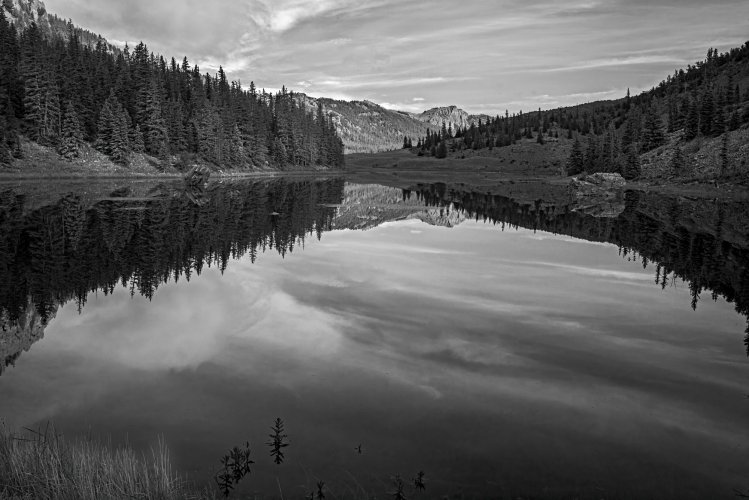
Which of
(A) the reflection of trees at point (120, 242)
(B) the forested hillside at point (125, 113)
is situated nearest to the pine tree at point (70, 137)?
(B) the forested hillside at point (125, 113)

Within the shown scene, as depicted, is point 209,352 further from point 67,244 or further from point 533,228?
point 533,228

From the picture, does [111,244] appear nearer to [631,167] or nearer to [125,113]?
[125,113]

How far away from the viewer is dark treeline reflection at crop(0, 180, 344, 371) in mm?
16766

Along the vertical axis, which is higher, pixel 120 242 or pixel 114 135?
pixel 114 135

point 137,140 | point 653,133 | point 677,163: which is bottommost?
point 677,163

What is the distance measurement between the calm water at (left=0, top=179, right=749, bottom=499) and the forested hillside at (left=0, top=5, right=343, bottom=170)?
68.3 m

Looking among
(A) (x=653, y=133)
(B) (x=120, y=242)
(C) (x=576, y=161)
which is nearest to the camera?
(B) (x=120, y=242)

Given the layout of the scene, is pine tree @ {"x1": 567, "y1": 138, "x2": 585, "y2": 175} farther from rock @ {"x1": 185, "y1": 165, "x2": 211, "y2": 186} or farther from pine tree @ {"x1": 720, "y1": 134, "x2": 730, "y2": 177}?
rock @ {"x1": 185, "y1": 165, "x2": 211, "y2": 186}

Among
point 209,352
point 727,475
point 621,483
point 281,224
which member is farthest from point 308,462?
point 281,224

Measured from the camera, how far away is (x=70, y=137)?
84125 mm

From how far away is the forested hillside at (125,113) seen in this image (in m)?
84.8

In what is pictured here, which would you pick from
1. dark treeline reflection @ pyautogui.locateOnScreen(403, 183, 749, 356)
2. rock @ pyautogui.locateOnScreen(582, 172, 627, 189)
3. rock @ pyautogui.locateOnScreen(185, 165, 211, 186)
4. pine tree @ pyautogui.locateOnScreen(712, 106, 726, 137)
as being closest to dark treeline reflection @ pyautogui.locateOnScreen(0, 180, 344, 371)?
dark treeline reflection @ pyautogui.locateOnScreen(403, 183, 749, 356)

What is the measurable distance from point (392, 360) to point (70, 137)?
297ft

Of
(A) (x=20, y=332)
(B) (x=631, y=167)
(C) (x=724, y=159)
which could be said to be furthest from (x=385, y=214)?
(B) (x=631, y=167)
